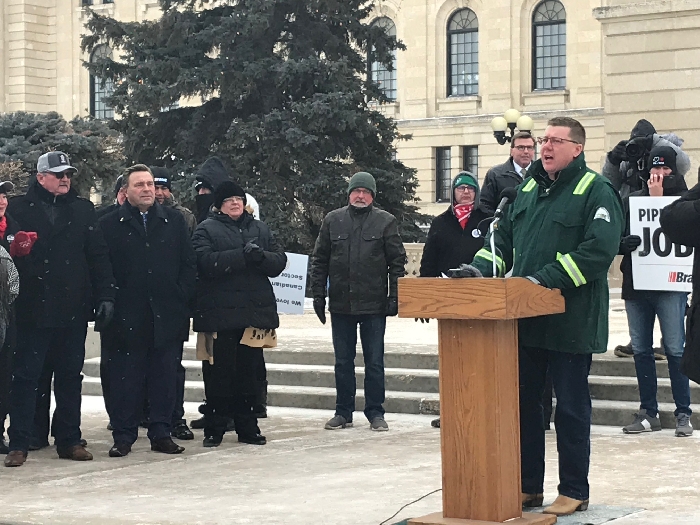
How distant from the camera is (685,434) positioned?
10695 mm

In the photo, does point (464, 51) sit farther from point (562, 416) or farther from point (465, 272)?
point (465, 272)

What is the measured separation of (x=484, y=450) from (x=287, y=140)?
24.7 m

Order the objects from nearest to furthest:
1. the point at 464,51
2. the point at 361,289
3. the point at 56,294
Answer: the point at 56,294, the point at 361,289, the point at 464,51

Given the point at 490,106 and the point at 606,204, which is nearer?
the point at 606,204

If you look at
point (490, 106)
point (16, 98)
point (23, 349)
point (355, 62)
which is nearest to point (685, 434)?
point (23, 349)

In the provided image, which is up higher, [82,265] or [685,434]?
[82,265]

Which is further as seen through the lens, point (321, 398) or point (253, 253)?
point (321, 398)

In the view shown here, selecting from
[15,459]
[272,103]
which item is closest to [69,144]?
[272,103]

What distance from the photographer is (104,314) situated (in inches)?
401

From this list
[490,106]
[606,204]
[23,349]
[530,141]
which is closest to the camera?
[606,204]

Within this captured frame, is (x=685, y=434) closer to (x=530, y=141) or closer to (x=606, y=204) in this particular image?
(x=530, y=141)

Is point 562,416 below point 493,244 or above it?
below

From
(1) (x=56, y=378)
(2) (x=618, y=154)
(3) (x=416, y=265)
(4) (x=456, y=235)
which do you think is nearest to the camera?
(1) (x=56, y=378)

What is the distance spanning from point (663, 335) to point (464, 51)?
42.0m
